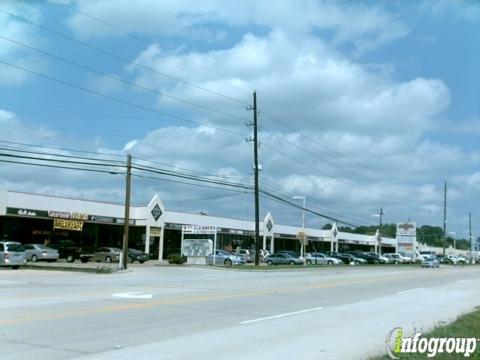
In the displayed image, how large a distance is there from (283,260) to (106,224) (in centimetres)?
1889

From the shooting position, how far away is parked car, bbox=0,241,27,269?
36344 millimetres

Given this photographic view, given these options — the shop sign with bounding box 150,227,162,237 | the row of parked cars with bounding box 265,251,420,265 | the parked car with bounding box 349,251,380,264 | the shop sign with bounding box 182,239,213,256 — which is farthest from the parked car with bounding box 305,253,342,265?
the shop sign with bounding box 182,239,213,256

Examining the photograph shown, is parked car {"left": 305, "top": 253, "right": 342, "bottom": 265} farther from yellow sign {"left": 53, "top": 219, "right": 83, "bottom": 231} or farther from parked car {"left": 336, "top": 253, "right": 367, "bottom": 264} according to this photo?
yellow sign {"left": 53, "top": 219, "right": 83, "bottom": 231}

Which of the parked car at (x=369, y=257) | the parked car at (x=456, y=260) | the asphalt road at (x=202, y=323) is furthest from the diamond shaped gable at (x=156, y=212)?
the parked car at (x=456, y=260)

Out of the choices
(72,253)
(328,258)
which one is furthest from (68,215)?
(328,258)

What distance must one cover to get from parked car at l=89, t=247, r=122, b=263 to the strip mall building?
8.80 feet

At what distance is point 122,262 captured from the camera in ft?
132

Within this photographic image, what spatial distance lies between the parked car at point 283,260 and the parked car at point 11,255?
33.3 meters

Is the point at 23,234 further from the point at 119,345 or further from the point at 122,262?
the point at 119,345

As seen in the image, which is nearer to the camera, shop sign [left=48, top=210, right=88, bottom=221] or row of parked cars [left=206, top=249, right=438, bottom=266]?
shop sign [left=48, top=210, right=88, bottom=221]

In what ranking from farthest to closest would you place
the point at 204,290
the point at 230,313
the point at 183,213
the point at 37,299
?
the point at 183,213 < the point at 204,290 < the point at 37,299 < the point at 230,313

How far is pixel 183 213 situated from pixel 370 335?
55279mm

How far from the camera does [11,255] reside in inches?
1438

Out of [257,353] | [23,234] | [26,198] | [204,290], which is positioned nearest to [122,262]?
[26,198]
